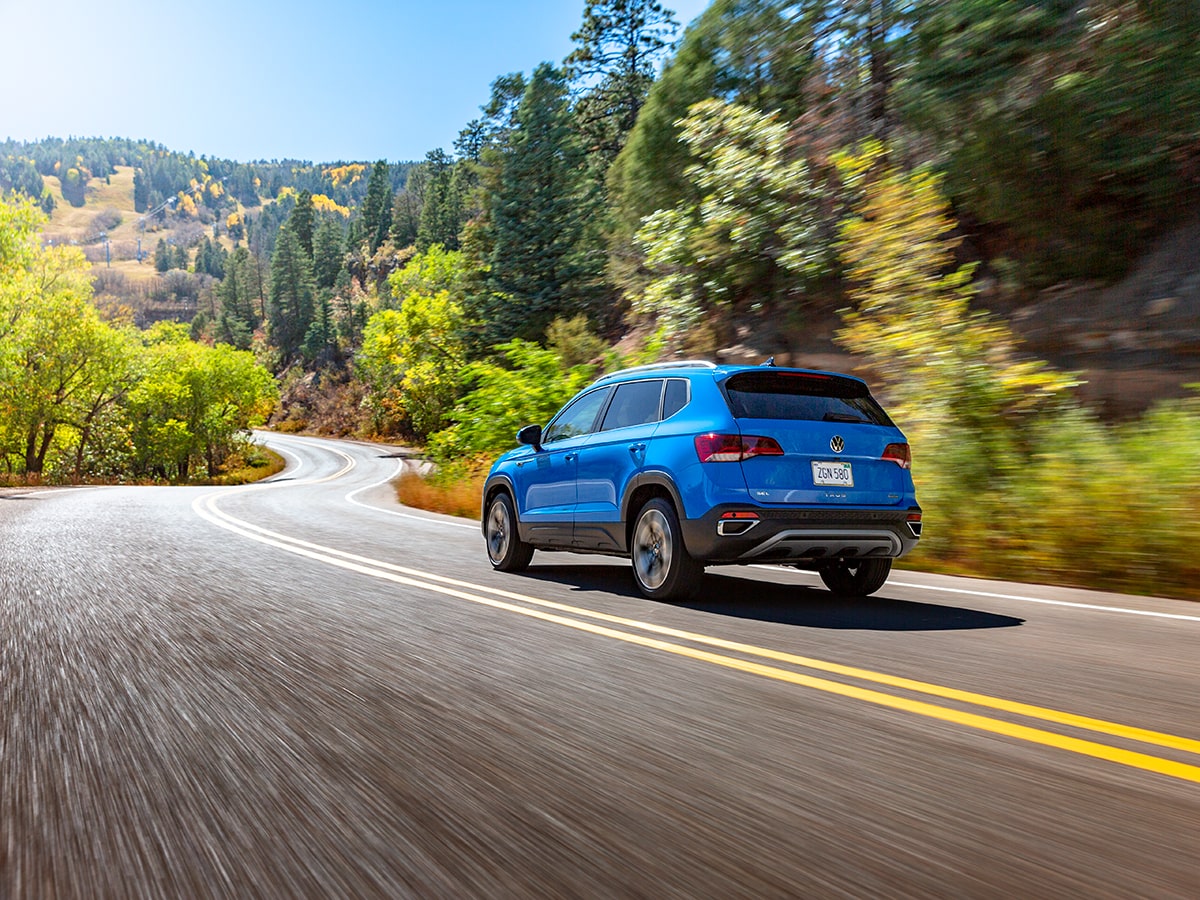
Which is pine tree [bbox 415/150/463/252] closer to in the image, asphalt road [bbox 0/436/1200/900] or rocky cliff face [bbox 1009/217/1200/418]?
rocky cliff face [bbox 1009/217/1200/418]

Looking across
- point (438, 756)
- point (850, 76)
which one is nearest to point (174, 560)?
point (438, 756)

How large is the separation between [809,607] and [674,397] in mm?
1936

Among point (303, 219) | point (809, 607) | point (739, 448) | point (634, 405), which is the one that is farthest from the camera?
point (303, 219)

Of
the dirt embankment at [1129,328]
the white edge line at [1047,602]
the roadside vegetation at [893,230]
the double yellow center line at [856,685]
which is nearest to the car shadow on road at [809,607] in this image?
the white edge line at [1047,602]

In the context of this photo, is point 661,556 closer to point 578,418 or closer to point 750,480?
point 750,480

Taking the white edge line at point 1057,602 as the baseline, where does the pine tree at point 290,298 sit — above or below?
above

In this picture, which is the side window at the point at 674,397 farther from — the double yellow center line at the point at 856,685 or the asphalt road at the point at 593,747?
the double yellow center line at the point at 856,685

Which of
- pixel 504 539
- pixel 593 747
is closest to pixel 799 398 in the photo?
pixel 504 539

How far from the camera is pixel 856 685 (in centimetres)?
452

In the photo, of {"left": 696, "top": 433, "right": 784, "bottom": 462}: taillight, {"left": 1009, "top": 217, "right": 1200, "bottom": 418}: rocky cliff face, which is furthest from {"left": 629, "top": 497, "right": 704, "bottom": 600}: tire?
{"left": 1009, "top": 217, "right": 1200, "bottom": 418}: rocky cliff face

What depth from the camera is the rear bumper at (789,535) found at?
6859mm

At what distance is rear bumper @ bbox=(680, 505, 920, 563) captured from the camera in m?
6.86

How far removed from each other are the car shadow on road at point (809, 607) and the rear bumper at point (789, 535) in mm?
364

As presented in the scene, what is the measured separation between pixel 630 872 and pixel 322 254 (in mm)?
157879
